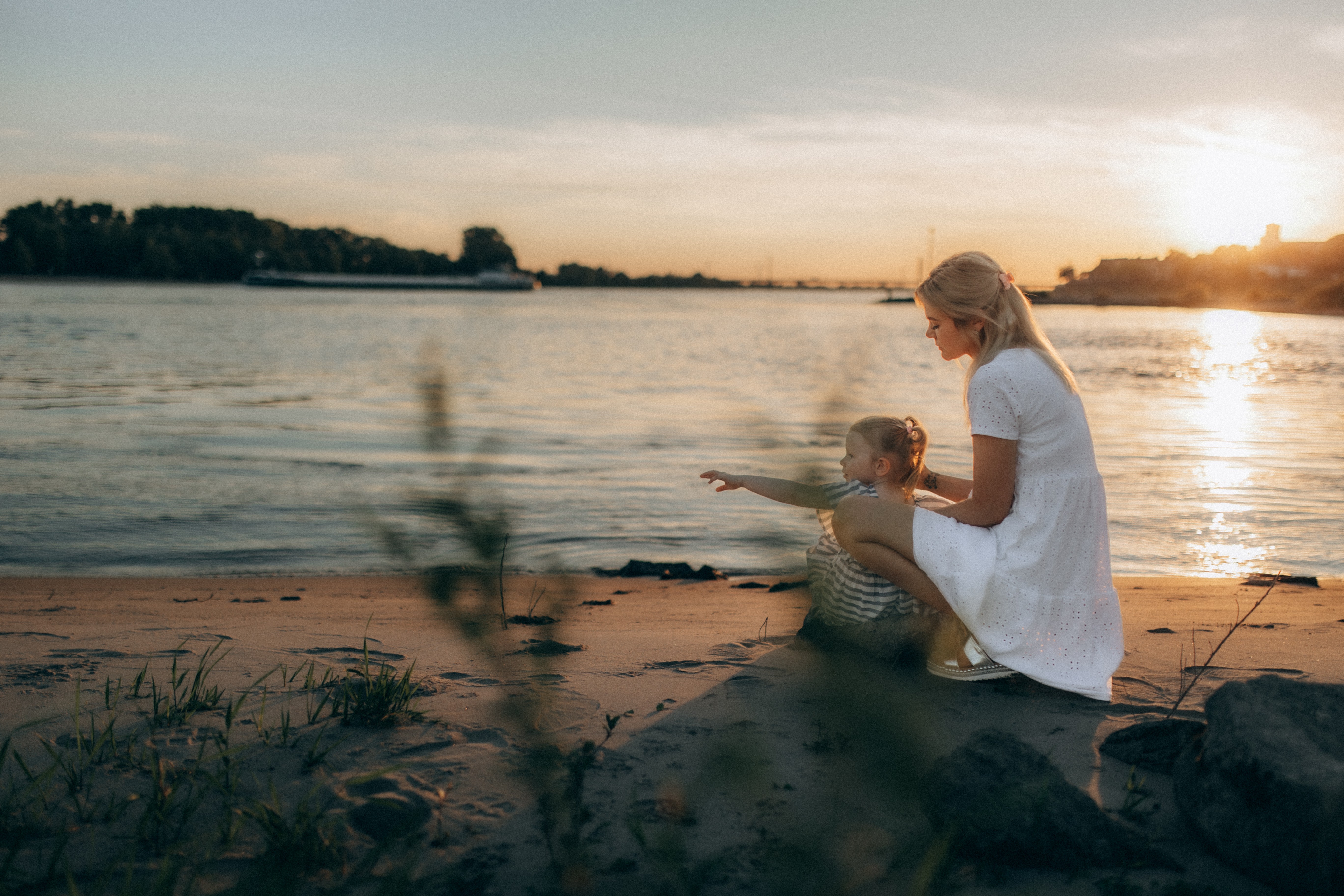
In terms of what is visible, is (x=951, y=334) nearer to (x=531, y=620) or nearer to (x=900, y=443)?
(x=900, y=443)

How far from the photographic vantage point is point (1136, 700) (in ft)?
11.5

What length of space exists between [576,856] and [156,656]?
300cm

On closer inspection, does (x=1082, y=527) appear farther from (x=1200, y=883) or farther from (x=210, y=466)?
(x=210, y=466)

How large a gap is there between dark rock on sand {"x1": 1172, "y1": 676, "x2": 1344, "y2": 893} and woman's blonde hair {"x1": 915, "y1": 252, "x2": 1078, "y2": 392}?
127 centimetres

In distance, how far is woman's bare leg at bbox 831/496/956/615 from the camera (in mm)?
3521

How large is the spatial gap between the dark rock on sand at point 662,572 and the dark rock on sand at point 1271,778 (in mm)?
4491

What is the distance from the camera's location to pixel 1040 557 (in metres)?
3.40

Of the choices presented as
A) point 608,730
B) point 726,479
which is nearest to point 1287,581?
point 726,479

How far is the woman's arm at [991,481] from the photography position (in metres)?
3.39

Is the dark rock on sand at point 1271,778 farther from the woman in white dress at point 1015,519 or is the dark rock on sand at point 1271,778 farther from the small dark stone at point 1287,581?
the small dark stone at point 1287,581

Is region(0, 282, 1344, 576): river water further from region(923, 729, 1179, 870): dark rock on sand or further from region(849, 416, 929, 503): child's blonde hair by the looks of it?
region(923, 729, 1179, 870): dark rock on sand

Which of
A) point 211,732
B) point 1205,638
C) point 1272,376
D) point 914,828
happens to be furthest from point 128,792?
point 1272,376

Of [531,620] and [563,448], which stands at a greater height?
[531,620]

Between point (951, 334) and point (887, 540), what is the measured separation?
32.6 inches
